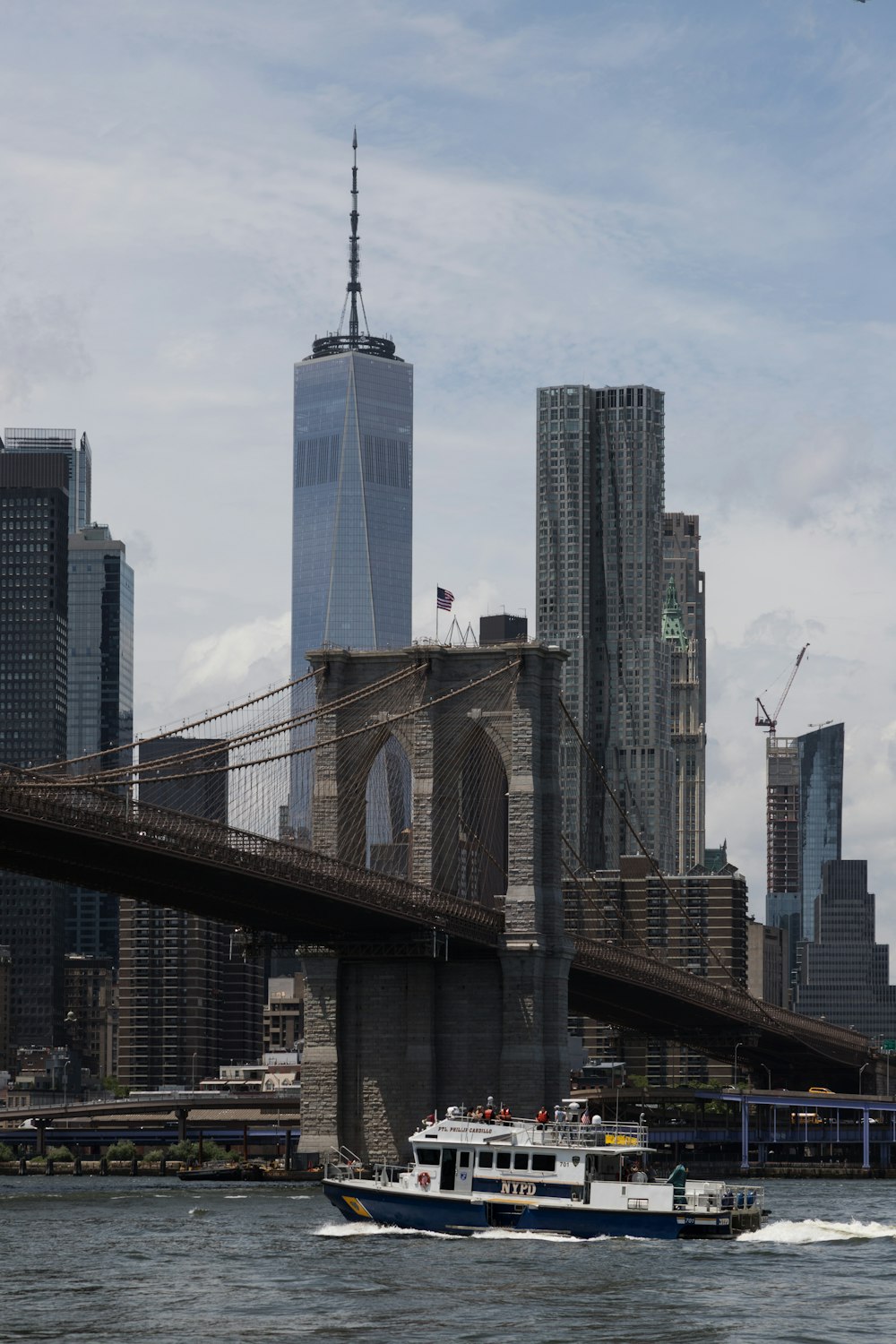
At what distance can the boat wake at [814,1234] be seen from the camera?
73.1 metres

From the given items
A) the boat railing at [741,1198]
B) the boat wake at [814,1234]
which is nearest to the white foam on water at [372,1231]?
the boat railing at [741,1198]

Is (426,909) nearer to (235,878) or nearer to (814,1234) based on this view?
(235,878)

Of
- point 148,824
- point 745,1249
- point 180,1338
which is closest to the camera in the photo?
point 180,1338

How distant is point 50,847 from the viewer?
9056 centimetres

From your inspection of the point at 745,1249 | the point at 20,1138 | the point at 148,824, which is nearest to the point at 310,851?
the point at 148,824

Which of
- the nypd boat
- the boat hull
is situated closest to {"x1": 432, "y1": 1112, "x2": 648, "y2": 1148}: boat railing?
the nypd boat

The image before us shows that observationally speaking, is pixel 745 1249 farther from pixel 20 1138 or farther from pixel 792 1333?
pixel 20 1138

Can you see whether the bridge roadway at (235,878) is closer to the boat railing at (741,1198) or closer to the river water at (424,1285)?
the river water at (424,1285)

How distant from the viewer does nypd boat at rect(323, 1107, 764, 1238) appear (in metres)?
70.8

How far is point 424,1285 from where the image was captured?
60.5m

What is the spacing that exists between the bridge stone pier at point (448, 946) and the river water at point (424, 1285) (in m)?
24.2

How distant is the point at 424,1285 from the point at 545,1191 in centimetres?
1153

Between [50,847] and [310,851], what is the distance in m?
13.2

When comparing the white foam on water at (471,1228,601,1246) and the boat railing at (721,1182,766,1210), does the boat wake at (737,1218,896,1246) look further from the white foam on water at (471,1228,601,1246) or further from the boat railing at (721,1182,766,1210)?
the white foam on water at (471,1228,601,1246)
